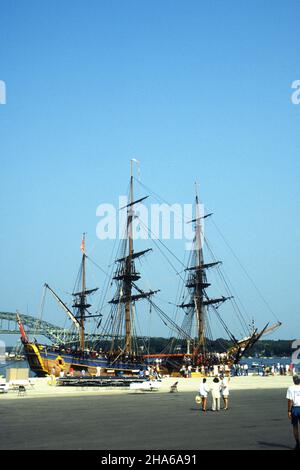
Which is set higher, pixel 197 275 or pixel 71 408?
pixel 197 275

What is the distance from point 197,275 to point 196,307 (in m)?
5.08

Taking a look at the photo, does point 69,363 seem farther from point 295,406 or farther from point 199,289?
point 295,406

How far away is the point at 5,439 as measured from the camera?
14531 mm

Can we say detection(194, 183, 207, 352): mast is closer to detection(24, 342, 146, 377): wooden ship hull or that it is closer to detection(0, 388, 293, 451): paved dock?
detection(24, 342, 146, 377): wooden ship hull

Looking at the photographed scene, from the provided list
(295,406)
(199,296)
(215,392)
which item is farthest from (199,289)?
(295,406)

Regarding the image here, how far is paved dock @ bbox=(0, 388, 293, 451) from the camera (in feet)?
44.5

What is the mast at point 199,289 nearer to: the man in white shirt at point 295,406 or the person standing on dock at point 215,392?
the person standing on dock at point 215,392

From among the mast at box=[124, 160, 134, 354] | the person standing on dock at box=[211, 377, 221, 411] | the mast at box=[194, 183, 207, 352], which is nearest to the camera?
the person standing on dock at box=[211, 377, 221, 411]

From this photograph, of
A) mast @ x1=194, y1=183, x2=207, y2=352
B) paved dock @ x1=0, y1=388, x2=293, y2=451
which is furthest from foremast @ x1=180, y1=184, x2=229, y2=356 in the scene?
paved dock @ x1=0, y1=388, x2=293, y2=451

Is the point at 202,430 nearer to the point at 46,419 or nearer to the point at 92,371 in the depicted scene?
the point at 46,419

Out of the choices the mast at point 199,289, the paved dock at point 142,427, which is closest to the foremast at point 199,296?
the mast at point 199,289

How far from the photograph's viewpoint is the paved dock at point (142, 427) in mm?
13570

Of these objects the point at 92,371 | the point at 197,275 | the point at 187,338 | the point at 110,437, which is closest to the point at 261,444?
the point at 110,437

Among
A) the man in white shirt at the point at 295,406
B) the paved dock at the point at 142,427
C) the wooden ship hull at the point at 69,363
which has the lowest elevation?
the wooden ship hull at the point at 69,363
